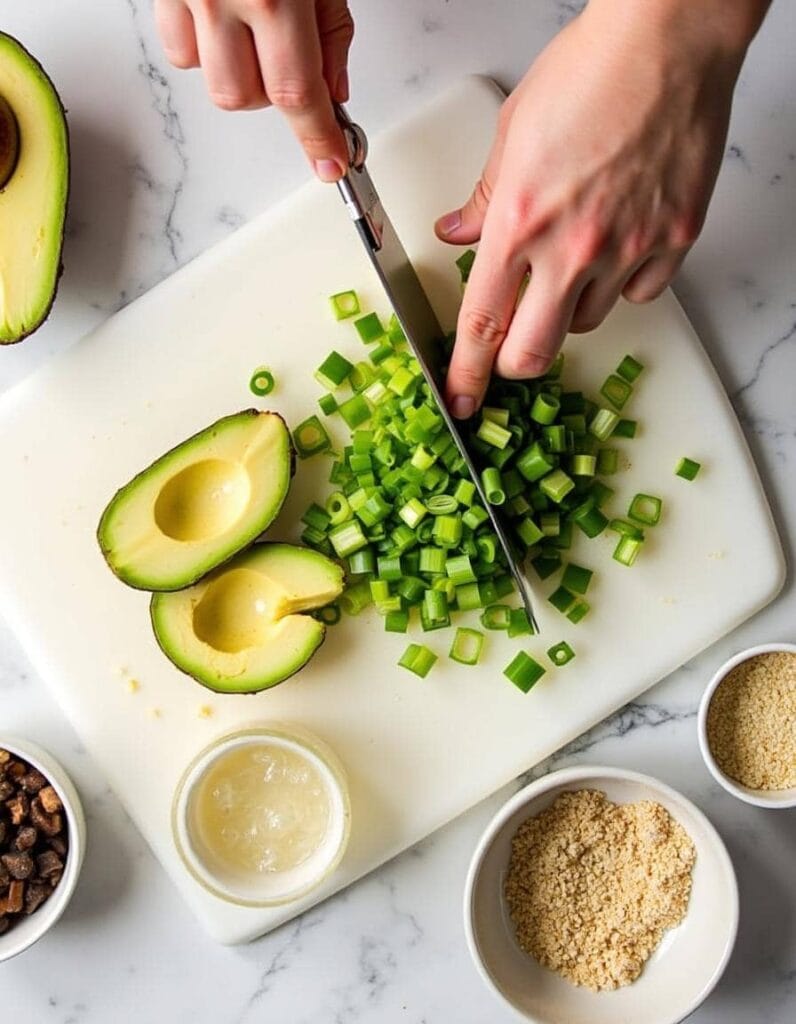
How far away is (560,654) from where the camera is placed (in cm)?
156

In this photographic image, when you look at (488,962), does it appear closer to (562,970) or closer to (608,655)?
(562,970)

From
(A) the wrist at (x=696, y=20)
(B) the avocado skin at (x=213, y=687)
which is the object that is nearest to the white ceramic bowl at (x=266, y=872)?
(B) the avocado skin at (x=213, y=687)

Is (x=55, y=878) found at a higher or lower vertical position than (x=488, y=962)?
higher

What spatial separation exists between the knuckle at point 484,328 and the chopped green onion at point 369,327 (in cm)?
22

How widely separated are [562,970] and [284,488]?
0.78 meters

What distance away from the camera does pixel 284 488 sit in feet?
4.80

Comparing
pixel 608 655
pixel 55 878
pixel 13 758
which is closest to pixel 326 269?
pixel 608 655

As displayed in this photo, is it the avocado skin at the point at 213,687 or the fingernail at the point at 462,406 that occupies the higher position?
the fingernail at the point at 462,406

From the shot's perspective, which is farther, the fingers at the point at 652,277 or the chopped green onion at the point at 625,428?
the chopped green onion at the point at 625,428

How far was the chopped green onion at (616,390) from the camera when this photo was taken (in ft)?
5.07

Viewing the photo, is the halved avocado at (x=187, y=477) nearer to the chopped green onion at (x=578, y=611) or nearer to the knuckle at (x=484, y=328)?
the knuckle at (x=484, y=328)

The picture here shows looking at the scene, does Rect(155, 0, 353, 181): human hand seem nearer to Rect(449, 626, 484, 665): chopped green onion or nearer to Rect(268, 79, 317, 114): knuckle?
Rect(268, 79, 317, 114): knuckle

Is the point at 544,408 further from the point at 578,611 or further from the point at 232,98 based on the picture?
the point at 232,98

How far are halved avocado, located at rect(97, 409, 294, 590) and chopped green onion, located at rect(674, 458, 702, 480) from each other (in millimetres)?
534
